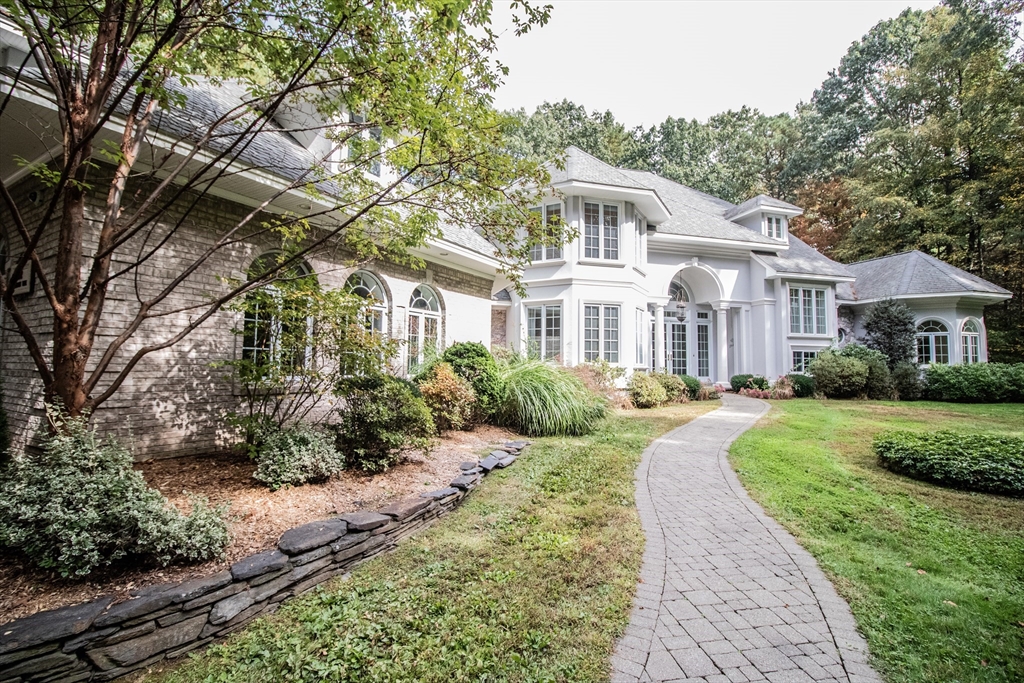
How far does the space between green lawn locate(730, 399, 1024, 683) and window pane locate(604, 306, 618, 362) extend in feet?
22.7

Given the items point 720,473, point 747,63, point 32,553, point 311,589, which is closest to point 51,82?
point 32,553

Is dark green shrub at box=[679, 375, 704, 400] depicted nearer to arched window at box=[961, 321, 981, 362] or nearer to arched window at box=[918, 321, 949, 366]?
arched window at box=[918, 321, 949, 366]

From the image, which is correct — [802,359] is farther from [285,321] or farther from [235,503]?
[235,503]

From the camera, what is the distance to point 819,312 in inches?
744

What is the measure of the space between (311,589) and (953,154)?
34.0 meters

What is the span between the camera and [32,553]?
3.02 metres

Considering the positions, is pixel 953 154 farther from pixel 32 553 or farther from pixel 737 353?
pixel 32 553

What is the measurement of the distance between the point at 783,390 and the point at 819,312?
5.00m

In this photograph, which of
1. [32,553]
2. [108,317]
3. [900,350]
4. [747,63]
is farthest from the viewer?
[900,350]

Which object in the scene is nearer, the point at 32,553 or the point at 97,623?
the point at 97,623

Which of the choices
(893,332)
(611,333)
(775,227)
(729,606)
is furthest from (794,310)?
(729,606)

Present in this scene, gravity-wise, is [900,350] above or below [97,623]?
above

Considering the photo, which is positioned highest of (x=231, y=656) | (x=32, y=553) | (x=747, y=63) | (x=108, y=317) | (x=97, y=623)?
(x=747, y=63)

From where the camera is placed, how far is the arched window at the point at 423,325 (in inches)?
407
